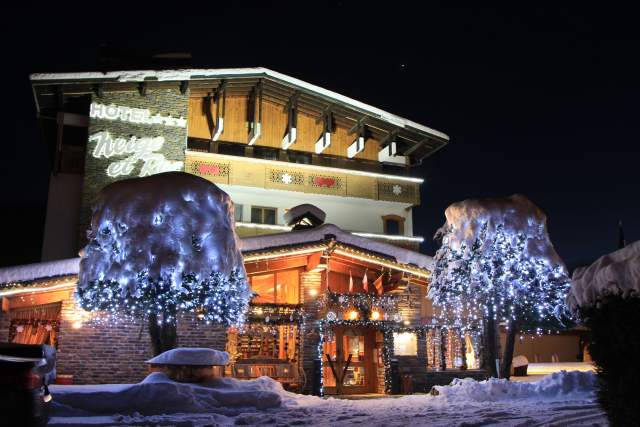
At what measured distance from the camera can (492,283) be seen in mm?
15695

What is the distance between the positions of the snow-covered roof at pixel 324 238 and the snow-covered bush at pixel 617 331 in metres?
10.2

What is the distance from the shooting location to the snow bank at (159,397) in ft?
34.9

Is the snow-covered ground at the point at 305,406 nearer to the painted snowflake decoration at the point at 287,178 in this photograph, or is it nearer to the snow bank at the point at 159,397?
the snow bank at the point at 159,397

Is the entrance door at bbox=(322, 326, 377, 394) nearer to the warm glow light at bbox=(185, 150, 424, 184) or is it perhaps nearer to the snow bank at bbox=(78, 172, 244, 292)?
the snow bank at bbox=(78, 172, 244, 292)

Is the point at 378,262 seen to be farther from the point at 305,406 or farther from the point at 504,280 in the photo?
the point at 305,406

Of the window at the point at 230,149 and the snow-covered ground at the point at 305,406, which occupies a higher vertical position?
the window at the point at 230,149

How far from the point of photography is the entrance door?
59.2ft

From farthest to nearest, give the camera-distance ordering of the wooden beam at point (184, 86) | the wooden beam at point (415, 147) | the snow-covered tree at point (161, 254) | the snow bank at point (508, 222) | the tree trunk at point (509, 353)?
the wooden beam at point (415, 147), the wooden beam at point (184, 86), the tree trunk at point (509, 353), the snow bank at point (508, 222), the snow-covered tree at point (161, 254)

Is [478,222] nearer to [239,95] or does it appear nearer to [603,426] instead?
[603,426]

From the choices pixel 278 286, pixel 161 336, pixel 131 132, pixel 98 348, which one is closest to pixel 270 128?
pixel 131 132

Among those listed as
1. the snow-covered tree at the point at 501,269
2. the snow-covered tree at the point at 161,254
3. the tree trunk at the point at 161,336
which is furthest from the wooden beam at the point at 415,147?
the tree trunk at the point at 161,336

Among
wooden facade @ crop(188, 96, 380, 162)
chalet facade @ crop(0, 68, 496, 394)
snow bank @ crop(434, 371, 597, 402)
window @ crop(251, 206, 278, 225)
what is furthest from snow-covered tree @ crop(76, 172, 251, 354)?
wooden facade @ crop(188, 96, 380, 162)

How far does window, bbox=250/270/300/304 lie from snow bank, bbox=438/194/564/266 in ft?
15.9

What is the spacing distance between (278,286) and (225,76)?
395 inches
